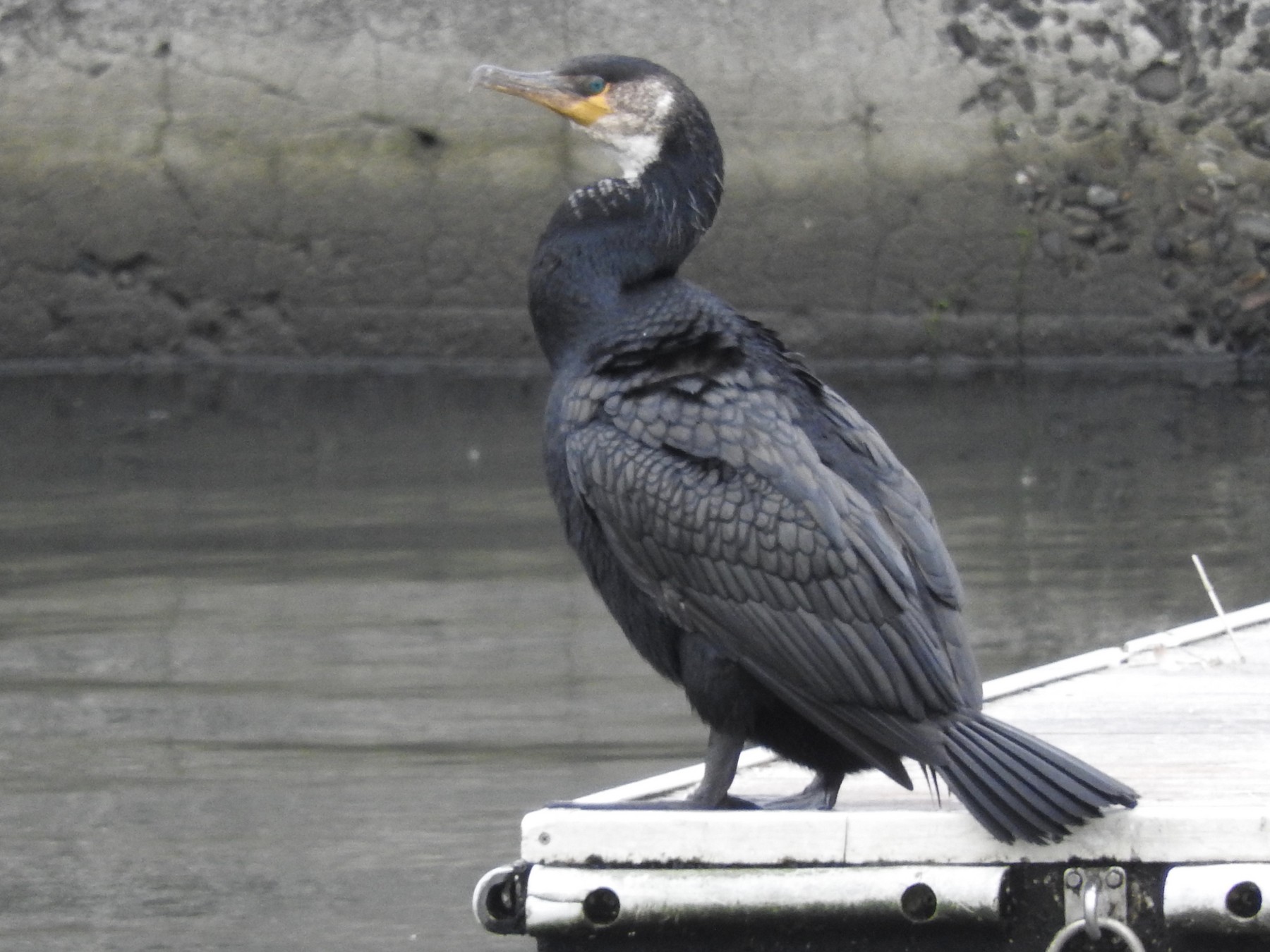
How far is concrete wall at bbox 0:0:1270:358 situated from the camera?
1052 cm

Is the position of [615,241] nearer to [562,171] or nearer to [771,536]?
[771,536]

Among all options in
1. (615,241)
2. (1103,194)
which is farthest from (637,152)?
(1103,194)

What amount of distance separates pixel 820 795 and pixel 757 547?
0.40 m

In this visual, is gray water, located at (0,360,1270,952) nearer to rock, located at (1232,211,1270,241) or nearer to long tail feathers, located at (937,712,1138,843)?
rock, located at (1232,211,1270,241)

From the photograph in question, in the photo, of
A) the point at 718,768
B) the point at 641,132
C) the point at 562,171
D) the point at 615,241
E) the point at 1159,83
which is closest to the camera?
the point at 718,768

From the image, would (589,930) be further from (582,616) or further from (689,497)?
(582,616)

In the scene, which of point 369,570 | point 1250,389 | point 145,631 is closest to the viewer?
point 145,631

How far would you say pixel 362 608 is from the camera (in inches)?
254

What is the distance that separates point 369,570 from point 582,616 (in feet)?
2.40

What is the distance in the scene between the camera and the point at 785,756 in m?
3.57

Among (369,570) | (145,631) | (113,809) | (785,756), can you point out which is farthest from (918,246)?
(785,756)

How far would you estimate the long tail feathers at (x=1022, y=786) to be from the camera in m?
3.27

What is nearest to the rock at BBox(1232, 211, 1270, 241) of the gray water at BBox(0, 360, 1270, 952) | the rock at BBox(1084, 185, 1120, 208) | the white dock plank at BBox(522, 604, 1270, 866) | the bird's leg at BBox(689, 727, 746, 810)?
the rock at BBox(1084, 185, 1120, 208)

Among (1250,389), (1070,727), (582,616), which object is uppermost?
(1070,727)
